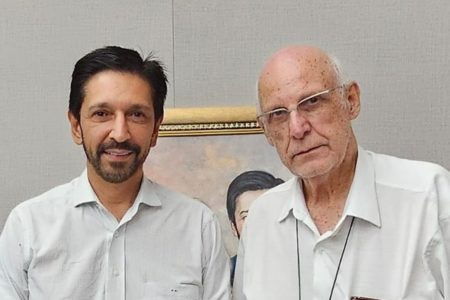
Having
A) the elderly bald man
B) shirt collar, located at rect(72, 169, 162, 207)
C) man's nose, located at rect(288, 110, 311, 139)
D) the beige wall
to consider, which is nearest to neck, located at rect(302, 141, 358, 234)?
the elderly bald man

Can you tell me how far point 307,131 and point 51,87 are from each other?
0.92 m

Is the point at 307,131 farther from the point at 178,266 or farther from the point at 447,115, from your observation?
the point at 447,115

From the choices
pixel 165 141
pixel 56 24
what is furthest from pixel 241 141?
pixel 56 24

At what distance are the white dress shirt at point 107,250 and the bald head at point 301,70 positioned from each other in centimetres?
37

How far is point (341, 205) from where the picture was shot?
1.43 meters

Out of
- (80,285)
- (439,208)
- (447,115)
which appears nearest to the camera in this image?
(439,208)

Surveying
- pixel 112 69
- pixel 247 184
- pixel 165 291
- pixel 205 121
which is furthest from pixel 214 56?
pixel 165 291

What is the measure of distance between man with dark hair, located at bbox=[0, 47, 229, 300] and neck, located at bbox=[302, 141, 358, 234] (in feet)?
0.84

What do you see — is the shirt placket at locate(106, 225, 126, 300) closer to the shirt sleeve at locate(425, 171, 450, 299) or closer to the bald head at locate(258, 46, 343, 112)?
the bald head at locate(258, 46, 343, 112)

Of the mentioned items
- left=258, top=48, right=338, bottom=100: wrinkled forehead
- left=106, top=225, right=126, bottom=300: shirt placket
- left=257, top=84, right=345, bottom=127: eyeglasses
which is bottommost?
left=106, top=225, right=126, bottom=300: shirt placket

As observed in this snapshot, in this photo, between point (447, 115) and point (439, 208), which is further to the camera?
point (447, 115)

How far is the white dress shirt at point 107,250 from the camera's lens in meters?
1.44

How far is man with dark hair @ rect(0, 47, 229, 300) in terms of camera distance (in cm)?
142

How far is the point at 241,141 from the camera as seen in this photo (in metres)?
1.88
